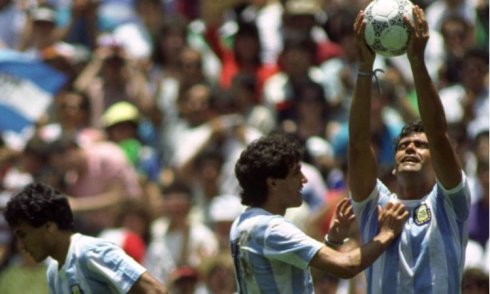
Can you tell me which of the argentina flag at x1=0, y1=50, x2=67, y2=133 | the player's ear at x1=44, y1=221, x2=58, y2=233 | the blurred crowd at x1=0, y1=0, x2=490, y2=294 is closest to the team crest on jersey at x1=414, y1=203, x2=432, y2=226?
the player's ear at x1=44, y1=221, x2=58, y2=233

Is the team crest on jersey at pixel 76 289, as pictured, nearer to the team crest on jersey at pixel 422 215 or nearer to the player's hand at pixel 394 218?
the player's hand at pixel 394 218

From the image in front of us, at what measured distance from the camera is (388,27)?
908 centimetres

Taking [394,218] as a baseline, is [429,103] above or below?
above

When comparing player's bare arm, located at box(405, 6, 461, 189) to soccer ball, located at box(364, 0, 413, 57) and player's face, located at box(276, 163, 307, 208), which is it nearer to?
soccer ball, located at box(364, 0, 413, 57)

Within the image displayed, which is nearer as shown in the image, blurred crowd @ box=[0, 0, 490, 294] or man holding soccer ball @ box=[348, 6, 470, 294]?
man holding soccer ball @ box=[348, 6, 470, 294]

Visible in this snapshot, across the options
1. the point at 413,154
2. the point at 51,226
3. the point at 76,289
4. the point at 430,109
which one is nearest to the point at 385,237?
the point at 413,154

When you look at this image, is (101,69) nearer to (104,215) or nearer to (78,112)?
(78,112)

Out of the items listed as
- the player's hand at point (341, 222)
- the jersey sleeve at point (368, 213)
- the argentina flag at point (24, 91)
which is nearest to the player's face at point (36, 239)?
the player's hand at point (341, 222)

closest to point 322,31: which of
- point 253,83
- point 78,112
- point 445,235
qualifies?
point 253,83

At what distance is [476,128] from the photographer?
1528 cm

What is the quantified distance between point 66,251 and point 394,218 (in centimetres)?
185

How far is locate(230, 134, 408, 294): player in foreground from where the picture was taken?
8945mm

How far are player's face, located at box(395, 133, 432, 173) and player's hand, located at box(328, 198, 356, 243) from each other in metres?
0.35

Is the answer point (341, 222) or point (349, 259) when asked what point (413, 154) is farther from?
point (349, 259)
